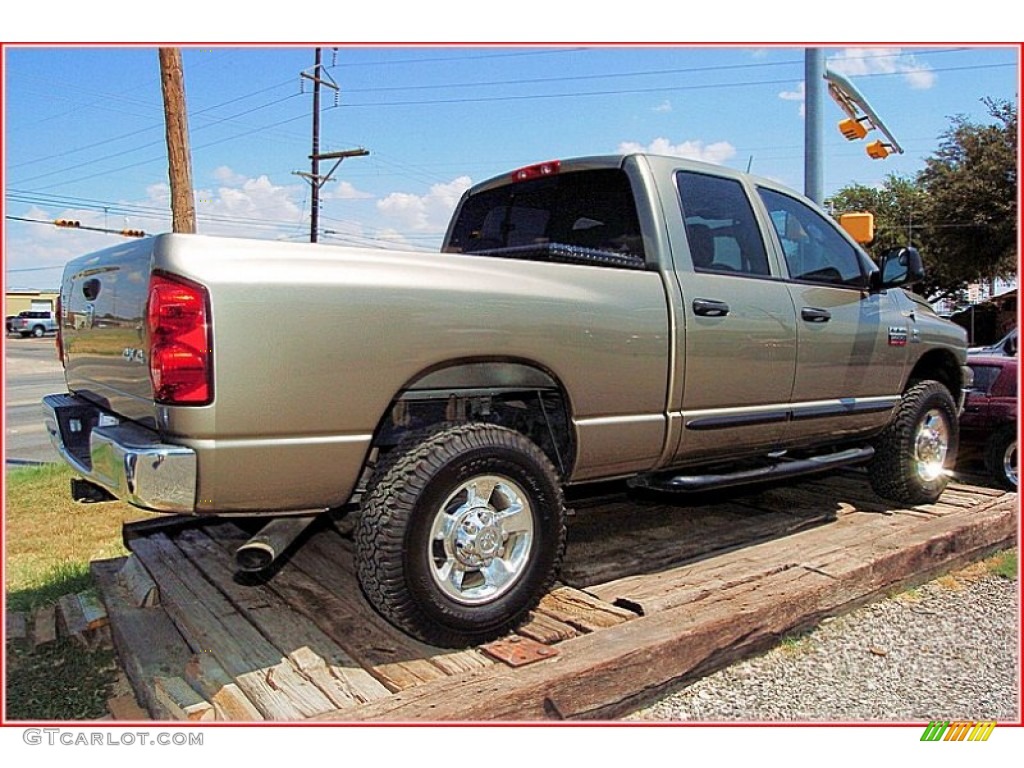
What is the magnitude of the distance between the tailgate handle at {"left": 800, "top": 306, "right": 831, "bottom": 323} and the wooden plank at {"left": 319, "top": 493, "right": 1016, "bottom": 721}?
117 centimetres

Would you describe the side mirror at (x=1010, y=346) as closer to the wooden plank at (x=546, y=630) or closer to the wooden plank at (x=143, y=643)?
the wooden plank at (x=546, y=630)

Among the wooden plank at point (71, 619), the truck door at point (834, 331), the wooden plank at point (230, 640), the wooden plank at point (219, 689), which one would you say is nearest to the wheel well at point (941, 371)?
the truck door at point (834, 331)

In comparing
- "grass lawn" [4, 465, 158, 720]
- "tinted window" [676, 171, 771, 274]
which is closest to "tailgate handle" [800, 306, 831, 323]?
"tinted window" [676, 171, 771, 274]

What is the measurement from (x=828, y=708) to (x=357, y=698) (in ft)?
5.81

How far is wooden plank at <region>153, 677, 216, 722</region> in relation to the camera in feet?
8.66

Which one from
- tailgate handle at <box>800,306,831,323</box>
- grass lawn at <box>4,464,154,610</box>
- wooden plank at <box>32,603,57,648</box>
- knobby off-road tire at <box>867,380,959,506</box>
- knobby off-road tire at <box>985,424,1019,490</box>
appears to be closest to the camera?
wooden plank at <box>32,603,57,648</box>

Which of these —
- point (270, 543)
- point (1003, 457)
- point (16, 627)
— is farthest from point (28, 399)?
point (1003, 457)

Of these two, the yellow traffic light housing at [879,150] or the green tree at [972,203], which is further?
the green tree at [972,203]

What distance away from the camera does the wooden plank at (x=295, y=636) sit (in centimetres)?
276

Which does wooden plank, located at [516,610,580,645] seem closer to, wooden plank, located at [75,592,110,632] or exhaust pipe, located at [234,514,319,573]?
exhaust pipe, located at [234,514,319,573]

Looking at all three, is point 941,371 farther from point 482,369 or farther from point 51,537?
point 51,537

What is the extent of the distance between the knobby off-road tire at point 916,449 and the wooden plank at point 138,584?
13.6 feet

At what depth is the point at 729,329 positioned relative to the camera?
12.9ft

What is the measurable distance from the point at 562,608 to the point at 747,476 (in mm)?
1294
